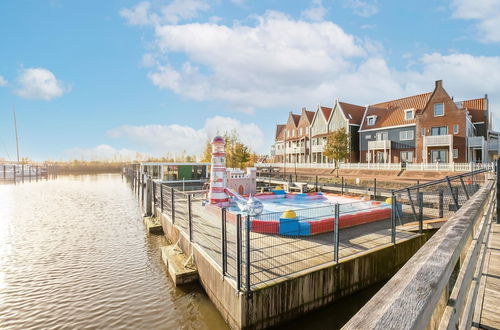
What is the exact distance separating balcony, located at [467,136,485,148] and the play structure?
21749 millimetres

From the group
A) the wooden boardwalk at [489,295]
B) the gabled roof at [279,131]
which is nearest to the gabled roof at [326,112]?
the gabled roof at [279,131]

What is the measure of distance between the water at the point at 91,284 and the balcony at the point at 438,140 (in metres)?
Answer: 32.5

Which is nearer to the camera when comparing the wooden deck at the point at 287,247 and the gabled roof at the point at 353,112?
the wooden deck at the point at 287,247

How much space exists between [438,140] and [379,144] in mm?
7950

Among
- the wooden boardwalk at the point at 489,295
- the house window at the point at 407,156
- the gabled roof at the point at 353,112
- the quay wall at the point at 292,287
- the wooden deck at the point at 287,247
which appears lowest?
the quay wall at the point at 292,287

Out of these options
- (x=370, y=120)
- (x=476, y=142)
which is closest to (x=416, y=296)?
(x=476, y=142)

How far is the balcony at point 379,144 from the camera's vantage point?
37.2m

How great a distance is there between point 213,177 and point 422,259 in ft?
47.9

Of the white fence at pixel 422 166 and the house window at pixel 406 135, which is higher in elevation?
the house window at pixel 406 135

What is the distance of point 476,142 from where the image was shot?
29703 millimetres

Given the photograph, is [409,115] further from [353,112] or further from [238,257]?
[238,257]

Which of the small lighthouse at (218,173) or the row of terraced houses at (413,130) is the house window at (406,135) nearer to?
the row of terraced houses at (413,130)

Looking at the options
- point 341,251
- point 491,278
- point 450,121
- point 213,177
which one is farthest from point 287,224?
point 450,121

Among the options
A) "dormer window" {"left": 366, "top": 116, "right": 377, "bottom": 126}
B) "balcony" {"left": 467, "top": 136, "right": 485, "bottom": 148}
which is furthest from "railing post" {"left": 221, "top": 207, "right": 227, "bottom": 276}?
"dormer window" {"left": 366, "top": 116, "right": 377, "bottom": 126}
